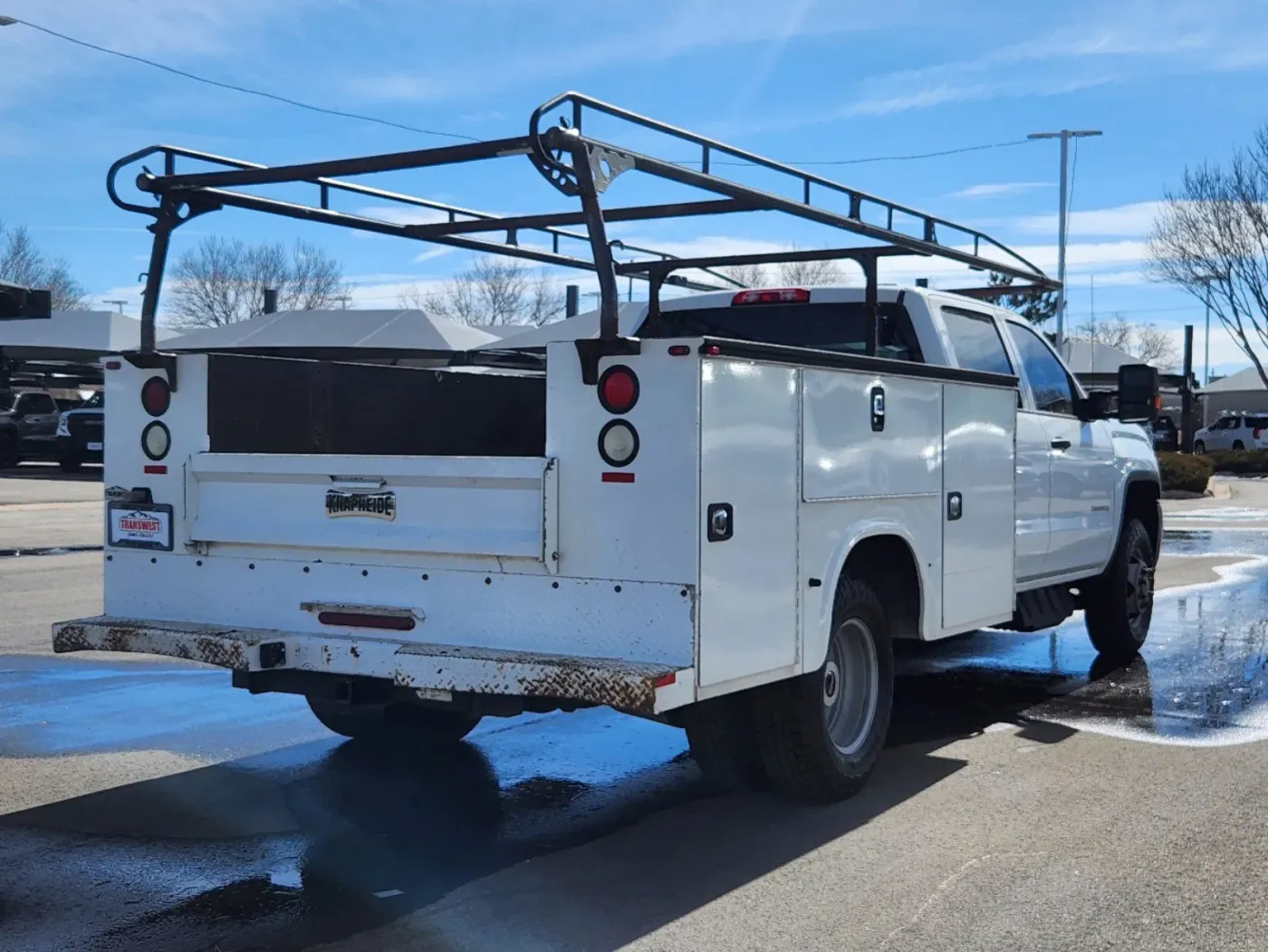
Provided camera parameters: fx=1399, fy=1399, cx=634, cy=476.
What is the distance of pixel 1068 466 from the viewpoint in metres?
7.89

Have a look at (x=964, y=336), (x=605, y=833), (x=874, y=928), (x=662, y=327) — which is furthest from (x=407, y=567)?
(x=964, y=336)

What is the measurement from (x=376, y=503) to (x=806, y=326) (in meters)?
2.91

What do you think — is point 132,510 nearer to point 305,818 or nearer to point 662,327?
point 305,818

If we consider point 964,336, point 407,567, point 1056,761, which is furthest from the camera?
point 964,336

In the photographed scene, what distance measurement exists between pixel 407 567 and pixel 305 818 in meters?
1.23

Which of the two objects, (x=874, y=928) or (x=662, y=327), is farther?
(x=662, y=327)

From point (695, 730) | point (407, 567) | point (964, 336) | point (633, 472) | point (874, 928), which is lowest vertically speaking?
point (874, 928)

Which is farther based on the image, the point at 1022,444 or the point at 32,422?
the point at 32,422

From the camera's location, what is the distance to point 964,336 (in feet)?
23.5

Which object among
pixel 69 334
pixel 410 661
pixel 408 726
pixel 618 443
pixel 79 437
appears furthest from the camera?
pixel 69 334

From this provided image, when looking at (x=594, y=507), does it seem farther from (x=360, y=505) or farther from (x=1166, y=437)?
(x=1166, y=437)

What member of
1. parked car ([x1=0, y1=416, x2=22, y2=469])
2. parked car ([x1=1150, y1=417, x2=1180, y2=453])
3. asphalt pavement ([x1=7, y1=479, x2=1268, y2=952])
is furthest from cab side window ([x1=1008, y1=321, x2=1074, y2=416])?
parked car ([x1=1150, y1=417, x2=1180, y2=453])

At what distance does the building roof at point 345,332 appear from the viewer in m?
32.9

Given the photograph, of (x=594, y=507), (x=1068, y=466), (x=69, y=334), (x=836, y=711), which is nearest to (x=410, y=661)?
(x=594, y=507)
